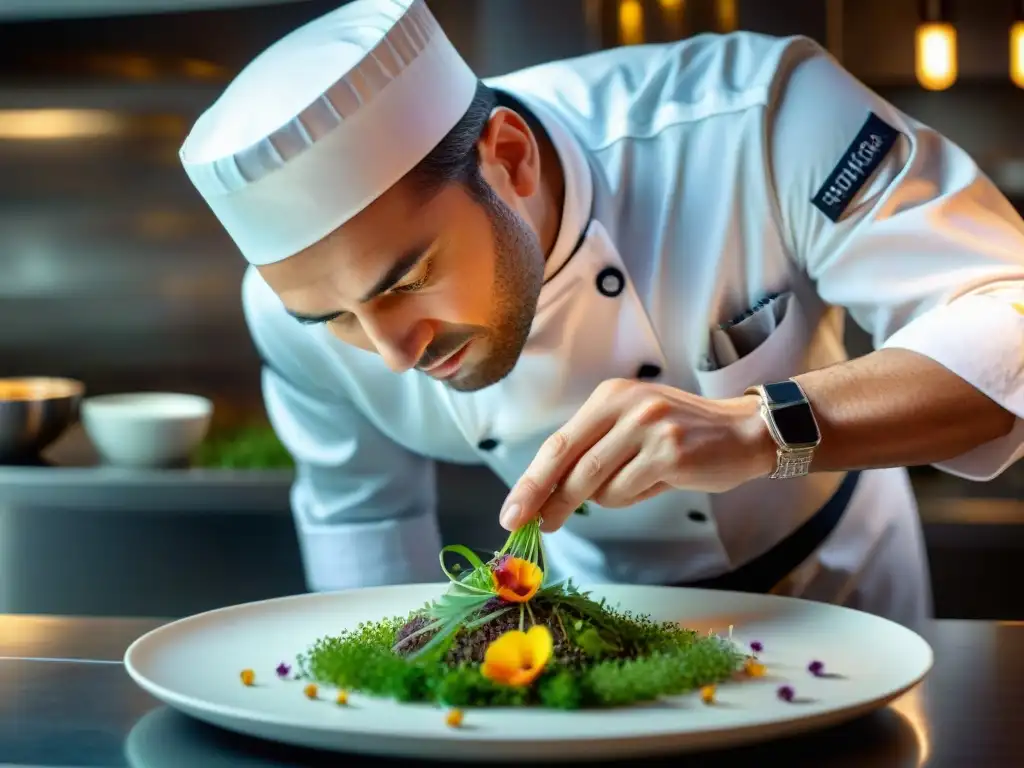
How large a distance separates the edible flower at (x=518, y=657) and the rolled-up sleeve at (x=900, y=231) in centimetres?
57

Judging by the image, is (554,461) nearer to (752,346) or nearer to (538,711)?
(538,711)

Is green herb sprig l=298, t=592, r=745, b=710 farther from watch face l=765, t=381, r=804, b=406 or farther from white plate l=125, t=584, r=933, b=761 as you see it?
watch face l=765, t=381, r=804, b=406

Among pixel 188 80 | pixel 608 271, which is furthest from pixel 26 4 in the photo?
pixel 608 271

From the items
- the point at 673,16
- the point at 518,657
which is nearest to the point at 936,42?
the point at 673,16

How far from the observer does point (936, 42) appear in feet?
9.57

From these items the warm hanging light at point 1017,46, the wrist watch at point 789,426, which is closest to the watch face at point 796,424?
the wrist watch at point 789,426

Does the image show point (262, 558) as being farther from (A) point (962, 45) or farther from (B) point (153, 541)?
(A) point (962, 45)

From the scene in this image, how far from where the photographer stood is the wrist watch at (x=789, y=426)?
134 centimetres

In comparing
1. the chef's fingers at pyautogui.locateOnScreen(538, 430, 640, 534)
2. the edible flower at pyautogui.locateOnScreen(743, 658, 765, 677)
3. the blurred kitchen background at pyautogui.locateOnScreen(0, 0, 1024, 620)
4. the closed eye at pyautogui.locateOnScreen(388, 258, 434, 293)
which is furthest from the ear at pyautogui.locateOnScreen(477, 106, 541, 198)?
the blurred kitchen background at pyautogui.locateOnScreen(0, 0, 1024, 620)

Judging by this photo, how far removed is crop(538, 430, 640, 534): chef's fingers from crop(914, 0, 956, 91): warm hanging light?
1965mm

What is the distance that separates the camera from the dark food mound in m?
1.18

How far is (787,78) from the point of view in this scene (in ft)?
5.58

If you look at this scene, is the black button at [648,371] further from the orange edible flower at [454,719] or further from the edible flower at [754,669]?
the orange edible flower at [454,719]

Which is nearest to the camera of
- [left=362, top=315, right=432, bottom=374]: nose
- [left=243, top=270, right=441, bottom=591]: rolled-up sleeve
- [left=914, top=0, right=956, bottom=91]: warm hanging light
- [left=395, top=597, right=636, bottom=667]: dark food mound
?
[left=395, top=597, right=636, bottom=667]: dark food mound
